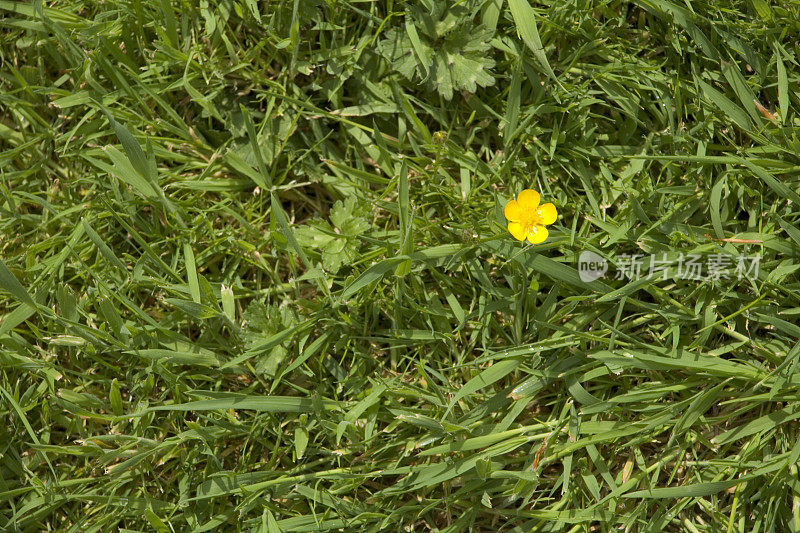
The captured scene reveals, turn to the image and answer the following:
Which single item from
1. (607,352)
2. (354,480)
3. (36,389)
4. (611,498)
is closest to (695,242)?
(607,352)

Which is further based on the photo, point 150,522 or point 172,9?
point 172,9

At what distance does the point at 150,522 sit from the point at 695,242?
6.38ft

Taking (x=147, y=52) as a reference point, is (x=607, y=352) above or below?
below

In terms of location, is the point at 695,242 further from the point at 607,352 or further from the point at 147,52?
the point at 147,52

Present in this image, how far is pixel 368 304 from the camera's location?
7.26 ft

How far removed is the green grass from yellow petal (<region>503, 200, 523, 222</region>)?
11 centimetres

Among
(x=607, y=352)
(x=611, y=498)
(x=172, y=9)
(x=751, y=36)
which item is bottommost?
(x=611, y=498)

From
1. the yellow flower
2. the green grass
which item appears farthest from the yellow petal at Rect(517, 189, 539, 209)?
the green grass

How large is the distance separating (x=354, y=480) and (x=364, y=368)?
1.17ft

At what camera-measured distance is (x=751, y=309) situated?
7.18ft

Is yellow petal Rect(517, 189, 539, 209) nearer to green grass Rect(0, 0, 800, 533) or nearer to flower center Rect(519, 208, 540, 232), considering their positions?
flower center Rect(519, 208, 540, 232)

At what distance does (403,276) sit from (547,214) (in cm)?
49

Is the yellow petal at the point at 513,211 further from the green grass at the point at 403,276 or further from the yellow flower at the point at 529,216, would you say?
the green grass at the point at 403,276

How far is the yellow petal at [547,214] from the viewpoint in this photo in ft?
6.86
